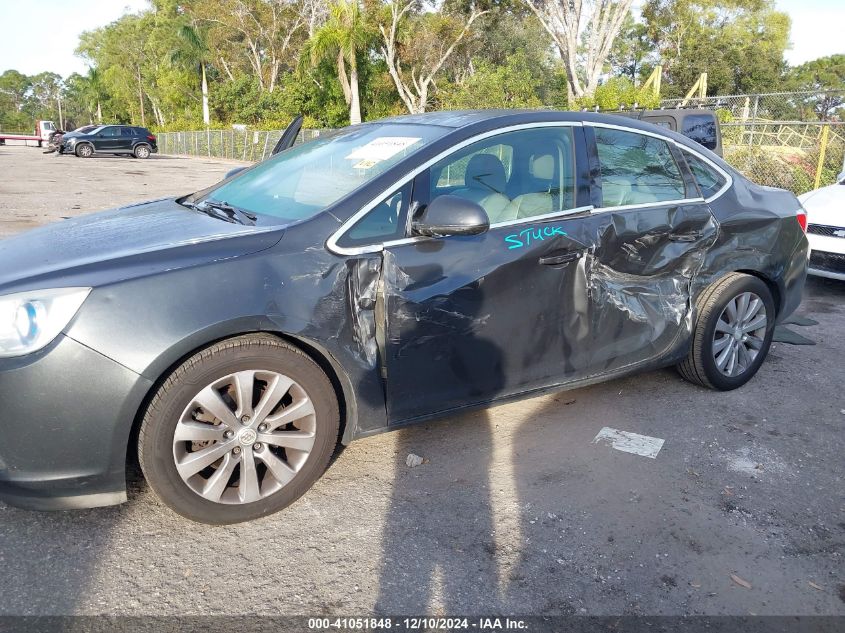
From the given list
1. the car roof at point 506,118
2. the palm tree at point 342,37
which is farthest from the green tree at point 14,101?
the car roof at point 506,118

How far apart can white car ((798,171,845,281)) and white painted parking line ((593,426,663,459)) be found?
4.14 m

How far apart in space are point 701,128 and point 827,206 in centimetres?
269

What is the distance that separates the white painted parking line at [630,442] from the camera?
3639 mm

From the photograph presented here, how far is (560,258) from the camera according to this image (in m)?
3.43

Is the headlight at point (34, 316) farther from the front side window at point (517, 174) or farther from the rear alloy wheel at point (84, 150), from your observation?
the rear alloy wheel at point (84, 150)

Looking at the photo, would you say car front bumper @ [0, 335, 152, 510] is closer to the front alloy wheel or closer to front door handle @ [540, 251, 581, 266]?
the front alloy wheel

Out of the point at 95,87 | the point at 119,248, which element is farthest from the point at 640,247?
the point at 95,87

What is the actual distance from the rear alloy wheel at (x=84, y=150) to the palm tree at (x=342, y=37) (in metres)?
12.6

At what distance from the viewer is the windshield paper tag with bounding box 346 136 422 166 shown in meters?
3.36

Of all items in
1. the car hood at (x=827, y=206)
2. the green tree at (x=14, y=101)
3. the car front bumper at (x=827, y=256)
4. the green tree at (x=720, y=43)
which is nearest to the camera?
the car front bumper at (x=827, y=256)

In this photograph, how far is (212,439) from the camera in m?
2.72

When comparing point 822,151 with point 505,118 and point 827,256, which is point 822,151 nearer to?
point 827,256

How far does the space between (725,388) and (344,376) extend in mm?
2661

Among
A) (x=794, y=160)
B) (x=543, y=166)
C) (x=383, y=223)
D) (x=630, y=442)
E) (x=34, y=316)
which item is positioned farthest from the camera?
(x=794, y=160)
